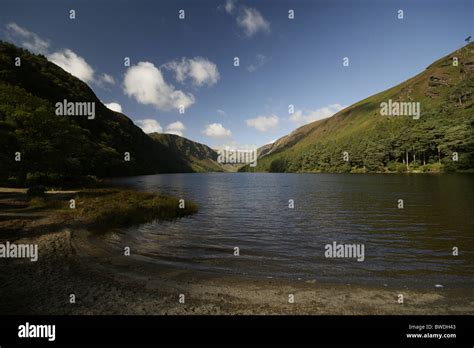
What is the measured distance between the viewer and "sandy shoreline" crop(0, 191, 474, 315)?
8.69 meters

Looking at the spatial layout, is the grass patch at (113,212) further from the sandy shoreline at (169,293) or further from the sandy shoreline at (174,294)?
the sandy shoreline at (174,294)

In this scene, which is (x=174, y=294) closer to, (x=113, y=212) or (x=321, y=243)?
→ (x=321, y=243)

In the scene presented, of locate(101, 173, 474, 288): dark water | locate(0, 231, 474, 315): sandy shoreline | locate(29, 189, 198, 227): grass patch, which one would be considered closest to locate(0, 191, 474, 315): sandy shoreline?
locate(0, 231, 474, 315): sandy shoreline

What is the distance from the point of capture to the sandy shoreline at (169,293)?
8.69m

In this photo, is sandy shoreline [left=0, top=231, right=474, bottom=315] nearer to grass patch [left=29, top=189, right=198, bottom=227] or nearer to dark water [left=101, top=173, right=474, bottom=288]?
dark water [left=101, top=173, right=474, bottom=288]

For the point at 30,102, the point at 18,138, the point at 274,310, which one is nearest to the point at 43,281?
the point at 274,310

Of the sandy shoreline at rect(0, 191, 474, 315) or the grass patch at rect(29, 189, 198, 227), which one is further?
the grass patch at rect(29, 189, 198, 227)

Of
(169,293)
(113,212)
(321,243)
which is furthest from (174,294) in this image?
(113,212)

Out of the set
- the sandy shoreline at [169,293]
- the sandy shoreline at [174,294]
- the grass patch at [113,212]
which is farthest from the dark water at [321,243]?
the grass patch at [113,212]

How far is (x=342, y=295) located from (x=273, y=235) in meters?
11.3

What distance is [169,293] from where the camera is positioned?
10.0 metres

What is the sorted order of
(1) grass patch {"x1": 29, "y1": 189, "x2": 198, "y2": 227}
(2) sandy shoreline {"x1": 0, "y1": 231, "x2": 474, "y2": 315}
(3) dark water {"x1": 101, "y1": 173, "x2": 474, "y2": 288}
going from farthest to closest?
(1) grass patch {"x1": 29, "y1": 189, "x2": 198, "y2": 227}
(3) dark water {"x1": 101, "y1": 173, "x2": 474, "y2": 288}
(2) sandy shoreline {"x1": 0, "y1": 231, "x2": 474, "y2": 315}
